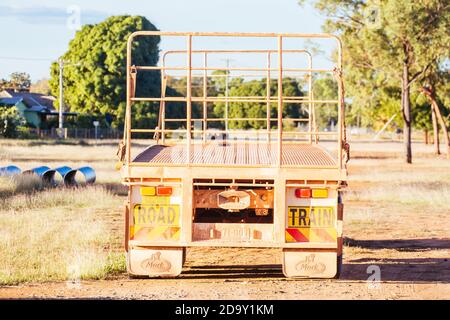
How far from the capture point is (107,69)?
93.2m

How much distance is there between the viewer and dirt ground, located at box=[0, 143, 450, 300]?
10.5m

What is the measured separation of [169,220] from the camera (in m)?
10.7

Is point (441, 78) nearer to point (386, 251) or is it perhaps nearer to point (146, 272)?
→ point (386, 251)

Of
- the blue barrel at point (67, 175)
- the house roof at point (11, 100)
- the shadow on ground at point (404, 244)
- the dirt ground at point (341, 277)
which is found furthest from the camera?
the house roof at point (11, 100)

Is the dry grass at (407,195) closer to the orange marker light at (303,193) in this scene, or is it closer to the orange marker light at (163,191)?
the orange marker light at (303,193)

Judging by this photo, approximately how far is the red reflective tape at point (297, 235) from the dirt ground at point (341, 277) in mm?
626

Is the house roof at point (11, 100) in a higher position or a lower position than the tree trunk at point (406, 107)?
higher

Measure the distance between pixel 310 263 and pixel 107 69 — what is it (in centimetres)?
8418

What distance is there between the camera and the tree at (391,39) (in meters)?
48.4

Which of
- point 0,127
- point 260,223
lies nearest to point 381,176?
point 260,223

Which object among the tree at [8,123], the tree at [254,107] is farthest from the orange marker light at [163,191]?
the tree at [8,123]

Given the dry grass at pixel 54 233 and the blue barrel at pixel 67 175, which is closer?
the dry grass at pixel 54 233

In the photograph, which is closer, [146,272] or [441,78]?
[146,272]
